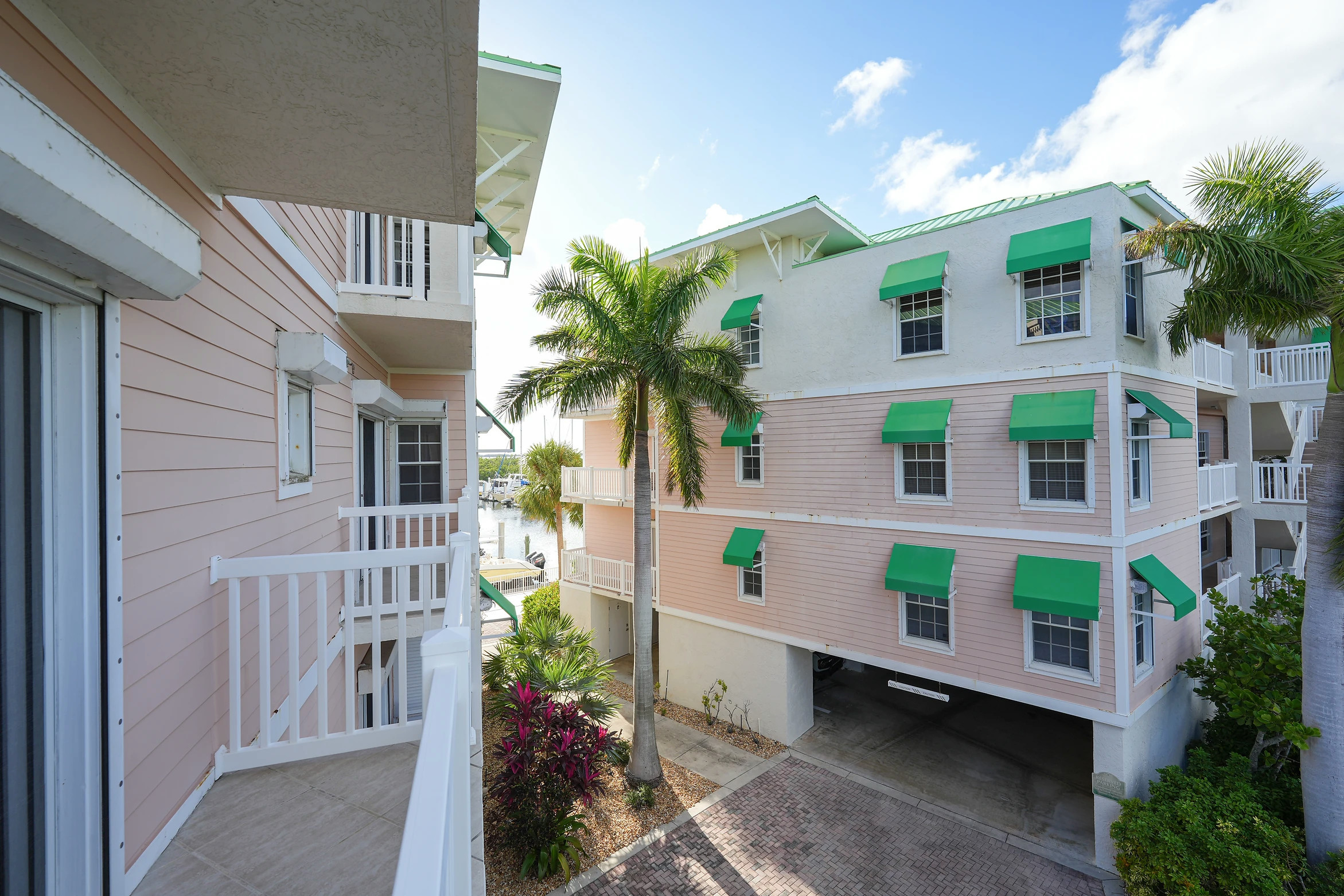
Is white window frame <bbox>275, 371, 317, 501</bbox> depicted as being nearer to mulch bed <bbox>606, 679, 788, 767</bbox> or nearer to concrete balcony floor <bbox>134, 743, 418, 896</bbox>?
concrete balcony floor <bbox>134, 743, 418, 896</bbox>

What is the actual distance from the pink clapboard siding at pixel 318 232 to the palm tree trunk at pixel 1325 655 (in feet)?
37.7

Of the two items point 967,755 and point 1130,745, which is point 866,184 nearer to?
point 1130,745

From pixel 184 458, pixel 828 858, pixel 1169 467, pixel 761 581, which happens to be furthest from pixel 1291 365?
pixel 184 458

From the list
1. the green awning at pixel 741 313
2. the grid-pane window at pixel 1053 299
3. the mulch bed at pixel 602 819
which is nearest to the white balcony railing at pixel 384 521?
the mulch bed at pixel 602 819

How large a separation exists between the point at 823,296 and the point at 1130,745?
8.65 meters

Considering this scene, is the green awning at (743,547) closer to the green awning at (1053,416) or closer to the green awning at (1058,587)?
the green awning at (1058,587)

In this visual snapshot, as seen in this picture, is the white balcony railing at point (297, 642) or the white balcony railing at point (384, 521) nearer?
the white balcony railing at point (297, 642)

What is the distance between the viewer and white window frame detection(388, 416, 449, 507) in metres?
7.72

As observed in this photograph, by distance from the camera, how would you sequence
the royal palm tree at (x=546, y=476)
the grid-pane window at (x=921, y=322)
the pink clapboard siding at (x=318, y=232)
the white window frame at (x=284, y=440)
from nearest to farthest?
the white window frame at (x=284, y=440) → the pink clapboard siding at (x=318, y=232) → the grid-pane window at (x=921, y=322) → the royal palm tree at (x=546, y=476)

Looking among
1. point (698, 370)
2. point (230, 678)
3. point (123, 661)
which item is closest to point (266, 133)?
point (123, 661)

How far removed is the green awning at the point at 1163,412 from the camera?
7.60 m

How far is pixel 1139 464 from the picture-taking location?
830 centimetres

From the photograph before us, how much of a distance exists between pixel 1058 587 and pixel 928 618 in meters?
2.14

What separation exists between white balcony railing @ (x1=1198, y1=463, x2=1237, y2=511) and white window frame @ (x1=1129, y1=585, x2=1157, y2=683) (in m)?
3.52
